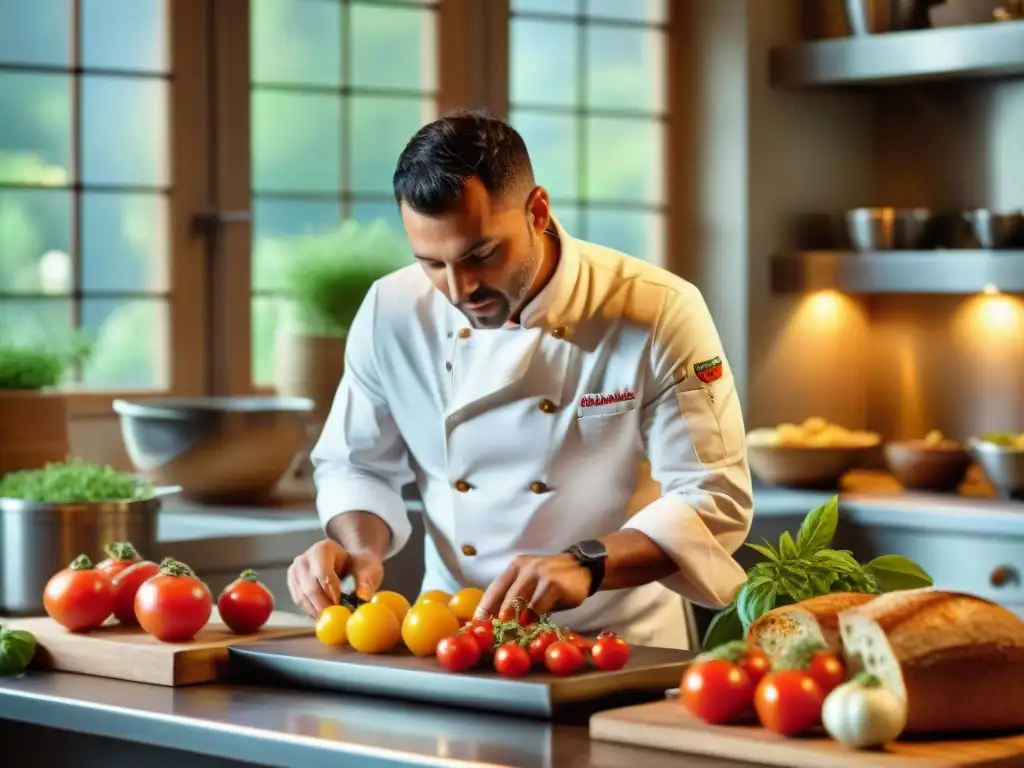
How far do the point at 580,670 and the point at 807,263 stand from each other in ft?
9.99

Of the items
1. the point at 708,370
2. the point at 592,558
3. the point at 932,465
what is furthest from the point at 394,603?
the point at 932,465

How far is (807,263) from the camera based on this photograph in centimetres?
500

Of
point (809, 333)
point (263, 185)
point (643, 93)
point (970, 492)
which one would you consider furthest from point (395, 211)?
point (970, 492)

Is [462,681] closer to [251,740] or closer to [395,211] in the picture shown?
[251,740]

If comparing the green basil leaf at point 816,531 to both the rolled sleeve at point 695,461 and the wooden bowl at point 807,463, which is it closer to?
the rolled sleeve at point 695,461

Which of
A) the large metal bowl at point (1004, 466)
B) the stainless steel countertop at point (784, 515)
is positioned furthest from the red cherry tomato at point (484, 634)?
the large metal bowl at point (1004, 466)

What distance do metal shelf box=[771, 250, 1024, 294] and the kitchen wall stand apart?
123 millimetres

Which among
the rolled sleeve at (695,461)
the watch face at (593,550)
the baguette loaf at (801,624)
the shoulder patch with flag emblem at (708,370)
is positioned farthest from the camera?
the shoulder patch with flag emblem at (708,370)

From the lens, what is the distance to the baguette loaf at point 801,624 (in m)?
2.00

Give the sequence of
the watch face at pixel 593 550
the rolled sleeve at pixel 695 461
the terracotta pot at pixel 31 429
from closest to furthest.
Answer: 1. the watch face at pixel 593 550
2. the rolled sleeve at pixel 695 461
3. the terracotta pot at pixel 31 429

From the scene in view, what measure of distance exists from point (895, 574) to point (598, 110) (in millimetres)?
2960

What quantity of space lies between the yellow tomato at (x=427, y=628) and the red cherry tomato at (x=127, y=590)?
44cm

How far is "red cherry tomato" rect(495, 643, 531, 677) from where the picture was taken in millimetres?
2102

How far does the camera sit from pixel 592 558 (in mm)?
2430
